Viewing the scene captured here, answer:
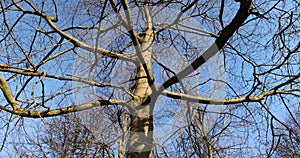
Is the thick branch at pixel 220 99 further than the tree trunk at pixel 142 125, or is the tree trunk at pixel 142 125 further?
the thick branch at pixel 220 99

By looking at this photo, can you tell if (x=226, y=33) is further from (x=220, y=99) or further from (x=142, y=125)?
(x=142, y=125)

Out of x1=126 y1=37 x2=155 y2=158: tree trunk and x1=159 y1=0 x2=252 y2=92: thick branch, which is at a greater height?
x1=159 y1=0 x2=252 y2=92: thick branch

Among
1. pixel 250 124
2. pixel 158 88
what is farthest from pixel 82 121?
pixel 250 124

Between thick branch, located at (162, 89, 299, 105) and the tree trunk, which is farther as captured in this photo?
thick branch, located at (162, 89, 299, 105)

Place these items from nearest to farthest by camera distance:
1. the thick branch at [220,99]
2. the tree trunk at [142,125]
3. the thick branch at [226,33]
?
1. the thick branch at [226,33]
2. the tree trunk at [142,125]
3. the thick branch at [220,99]

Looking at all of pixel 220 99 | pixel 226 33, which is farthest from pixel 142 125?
pixel 226 33

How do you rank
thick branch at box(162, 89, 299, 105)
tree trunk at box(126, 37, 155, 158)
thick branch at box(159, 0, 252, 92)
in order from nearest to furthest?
thick branch at box(159, 0, 252, 92) < tree trunk at box(126, 37, 155, 158) < thick branch at box(162, 89, 299, 105)

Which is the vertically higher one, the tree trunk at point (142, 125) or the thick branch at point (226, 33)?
the thick branch at point (226, 33)

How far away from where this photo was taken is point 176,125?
3225 millimetres

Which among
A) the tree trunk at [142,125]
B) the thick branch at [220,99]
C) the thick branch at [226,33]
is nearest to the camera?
the thick branch at [226,33]

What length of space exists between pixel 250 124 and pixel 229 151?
3.49 feet

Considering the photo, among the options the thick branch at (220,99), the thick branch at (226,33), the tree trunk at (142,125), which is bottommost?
the tree trunk at (142,125)

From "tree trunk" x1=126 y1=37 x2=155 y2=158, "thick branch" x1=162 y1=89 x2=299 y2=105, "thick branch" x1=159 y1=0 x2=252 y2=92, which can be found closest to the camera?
"thick branch" x1=159 y1=0 x2=252 y2=92

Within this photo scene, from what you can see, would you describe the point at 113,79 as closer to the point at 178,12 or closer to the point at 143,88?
the point at 143,88
